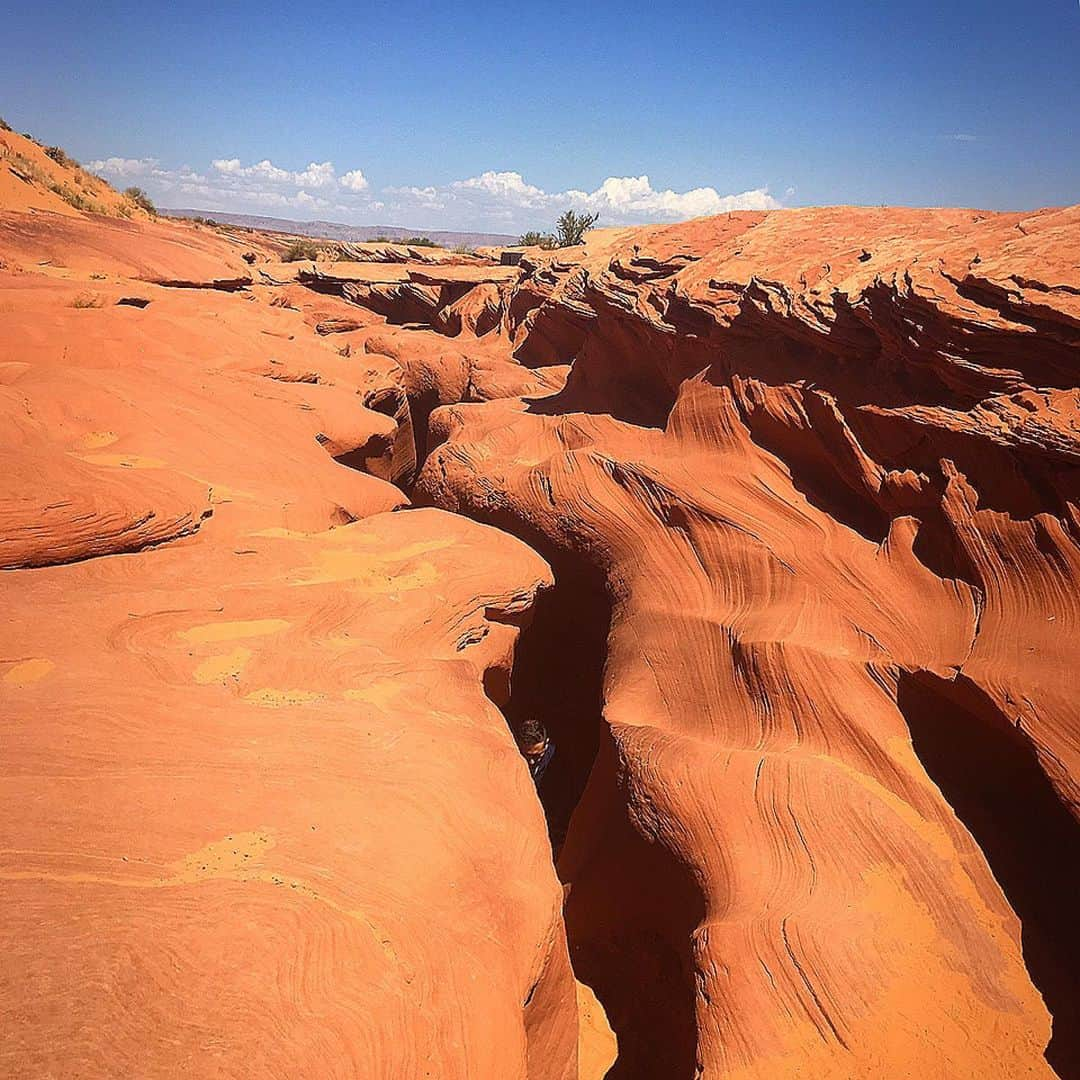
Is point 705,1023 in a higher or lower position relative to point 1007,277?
lower

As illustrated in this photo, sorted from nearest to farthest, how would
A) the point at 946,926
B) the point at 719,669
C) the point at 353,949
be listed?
the point at 353,949, the point at 946,926, the point at 719,669

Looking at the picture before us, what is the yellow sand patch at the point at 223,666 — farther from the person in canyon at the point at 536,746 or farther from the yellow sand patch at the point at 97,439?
the person in canyon at the point at 536,746

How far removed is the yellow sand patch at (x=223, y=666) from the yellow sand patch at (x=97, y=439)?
132 inches

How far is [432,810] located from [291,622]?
6.12 feet

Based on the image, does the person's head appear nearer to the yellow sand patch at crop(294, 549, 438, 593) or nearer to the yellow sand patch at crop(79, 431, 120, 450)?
the yellow sand patch at crop(294, 549, 438, 593)

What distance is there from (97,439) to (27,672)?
3566 mm

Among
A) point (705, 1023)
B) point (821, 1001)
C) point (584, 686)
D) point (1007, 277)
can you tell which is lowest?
point (584, 686)

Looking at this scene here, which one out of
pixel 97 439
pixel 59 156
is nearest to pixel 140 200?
pixel 59 156

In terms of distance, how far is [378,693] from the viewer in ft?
13.3

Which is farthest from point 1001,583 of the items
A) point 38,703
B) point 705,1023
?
point 38,703

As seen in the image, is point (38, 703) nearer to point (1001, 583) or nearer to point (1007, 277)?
point (1001, 583)

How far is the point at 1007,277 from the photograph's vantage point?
4.66 meters

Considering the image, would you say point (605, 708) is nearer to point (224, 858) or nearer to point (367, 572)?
point (367, 572)

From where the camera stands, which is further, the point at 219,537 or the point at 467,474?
the point at 467,474
